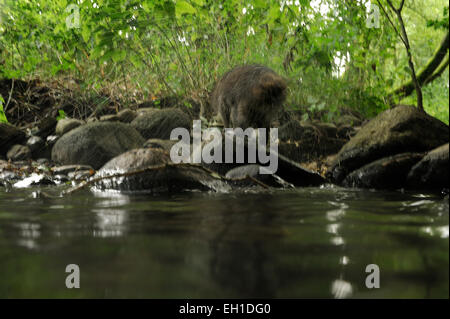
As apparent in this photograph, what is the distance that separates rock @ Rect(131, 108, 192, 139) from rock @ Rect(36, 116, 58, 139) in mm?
2588

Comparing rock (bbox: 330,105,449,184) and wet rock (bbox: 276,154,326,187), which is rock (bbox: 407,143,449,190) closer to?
rock (bbox: 330,105,449,184)

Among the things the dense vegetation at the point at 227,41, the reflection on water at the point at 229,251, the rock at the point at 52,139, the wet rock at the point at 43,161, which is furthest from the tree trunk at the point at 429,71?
the rock at the point at 52,139

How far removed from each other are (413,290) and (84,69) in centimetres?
983

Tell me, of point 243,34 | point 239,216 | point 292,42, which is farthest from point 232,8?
point 239,216

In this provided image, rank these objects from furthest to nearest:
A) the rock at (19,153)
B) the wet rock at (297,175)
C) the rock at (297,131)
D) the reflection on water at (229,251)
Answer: the rock at (19,153) < the rock at (297,131) < the wet rock at (297,175) < the reflection on water at (229,251)

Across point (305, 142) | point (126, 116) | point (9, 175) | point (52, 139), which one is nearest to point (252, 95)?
point (305, 142)

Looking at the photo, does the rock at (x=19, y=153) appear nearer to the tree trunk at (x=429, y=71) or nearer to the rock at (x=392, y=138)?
the rock at (x=392, y=138)

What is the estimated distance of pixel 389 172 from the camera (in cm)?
493

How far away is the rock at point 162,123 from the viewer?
927cm

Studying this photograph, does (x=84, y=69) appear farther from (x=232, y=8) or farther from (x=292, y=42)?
(x=292, y=42)

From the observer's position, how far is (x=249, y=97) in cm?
621

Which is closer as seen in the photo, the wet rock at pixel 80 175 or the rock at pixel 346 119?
the wet rock at pixel 80 175

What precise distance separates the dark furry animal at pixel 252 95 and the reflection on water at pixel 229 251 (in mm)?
3315

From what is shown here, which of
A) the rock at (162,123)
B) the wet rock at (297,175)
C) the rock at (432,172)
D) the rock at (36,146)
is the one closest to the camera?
the rock at (432,172)
